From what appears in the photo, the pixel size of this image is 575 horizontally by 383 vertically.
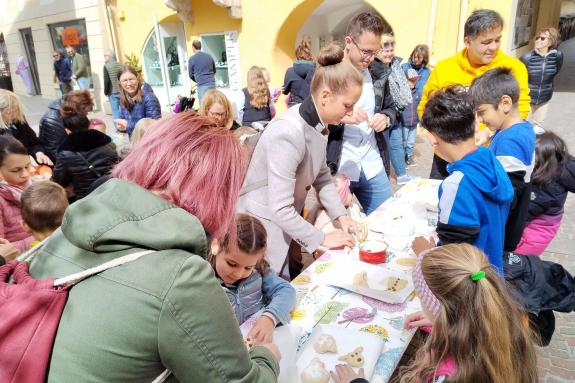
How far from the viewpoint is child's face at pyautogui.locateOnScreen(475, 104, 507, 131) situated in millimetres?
2223

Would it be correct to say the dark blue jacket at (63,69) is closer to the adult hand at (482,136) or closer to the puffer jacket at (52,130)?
the puffer jacket at (52,130)

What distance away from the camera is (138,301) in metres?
0.78

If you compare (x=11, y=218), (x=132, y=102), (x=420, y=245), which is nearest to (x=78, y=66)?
(x=132, y=102)

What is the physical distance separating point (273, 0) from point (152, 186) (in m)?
8.40

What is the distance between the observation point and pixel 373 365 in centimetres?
137

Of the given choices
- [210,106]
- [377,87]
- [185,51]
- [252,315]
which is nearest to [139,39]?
[185,51]

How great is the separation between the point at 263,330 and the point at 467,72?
255 centimetres

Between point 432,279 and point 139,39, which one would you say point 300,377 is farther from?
point 139,39

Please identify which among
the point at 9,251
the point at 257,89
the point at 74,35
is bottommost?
the point at 9,251

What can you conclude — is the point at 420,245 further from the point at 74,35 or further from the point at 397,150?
the point at 74,35

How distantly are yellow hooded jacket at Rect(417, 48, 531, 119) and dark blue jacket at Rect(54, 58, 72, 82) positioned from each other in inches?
426

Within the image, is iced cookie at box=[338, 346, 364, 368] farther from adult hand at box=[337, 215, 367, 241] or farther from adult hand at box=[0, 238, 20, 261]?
adult hand at box=[0, 238, 20, 261]

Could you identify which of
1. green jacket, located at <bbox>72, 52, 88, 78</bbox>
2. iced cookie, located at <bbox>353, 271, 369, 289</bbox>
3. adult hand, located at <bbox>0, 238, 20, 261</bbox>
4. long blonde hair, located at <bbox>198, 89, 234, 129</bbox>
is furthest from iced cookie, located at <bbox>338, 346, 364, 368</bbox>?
green jacket, located at <bbox>72, 52, 88, 78</bbox>

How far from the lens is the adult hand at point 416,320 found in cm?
153
